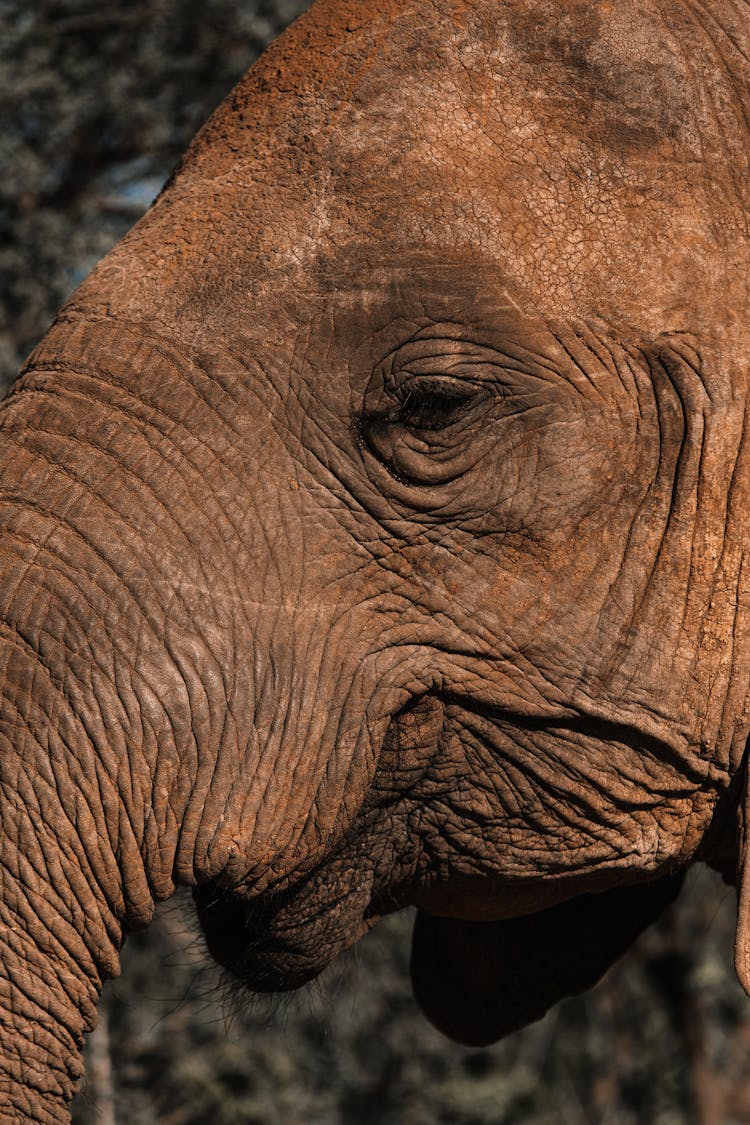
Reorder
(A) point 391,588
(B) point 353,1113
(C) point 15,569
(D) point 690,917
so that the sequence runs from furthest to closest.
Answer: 1. (D) point 690,917
2. (B) point 353,1113
3. (A) point 391,588
4. (C) point 15,569

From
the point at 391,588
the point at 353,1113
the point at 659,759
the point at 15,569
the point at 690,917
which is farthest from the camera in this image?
the point at 690,917

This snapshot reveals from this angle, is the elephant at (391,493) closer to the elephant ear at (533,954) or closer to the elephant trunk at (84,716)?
the elephant trunk at (84,716)

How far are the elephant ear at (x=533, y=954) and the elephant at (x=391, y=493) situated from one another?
80 centimetres

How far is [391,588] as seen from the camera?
7.91ft

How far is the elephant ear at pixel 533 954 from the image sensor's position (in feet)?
11.2

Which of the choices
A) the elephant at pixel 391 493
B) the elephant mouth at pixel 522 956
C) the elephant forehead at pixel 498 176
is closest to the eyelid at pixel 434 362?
the elephant at pixel 391 493

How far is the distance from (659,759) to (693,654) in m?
0.19

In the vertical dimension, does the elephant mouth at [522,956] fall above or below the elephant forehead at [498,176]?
below

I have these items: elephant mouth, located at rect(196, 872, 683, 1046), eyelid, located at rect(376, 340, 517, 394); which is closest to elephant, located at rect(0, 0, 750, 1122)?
eyelid, located at rect(376, 340, 517, 394)

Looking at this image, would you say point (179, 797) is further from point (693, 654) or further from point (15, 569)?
point (693, 654)

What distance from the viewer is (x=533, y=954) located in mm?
3475

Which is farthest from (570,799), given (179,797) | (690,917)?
(690,917)

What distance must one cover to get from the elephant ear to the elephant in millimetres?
797

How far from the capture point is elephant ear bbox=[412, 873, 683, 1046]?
11.2 ft
